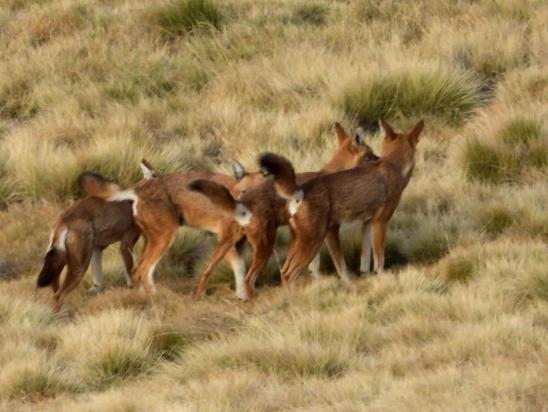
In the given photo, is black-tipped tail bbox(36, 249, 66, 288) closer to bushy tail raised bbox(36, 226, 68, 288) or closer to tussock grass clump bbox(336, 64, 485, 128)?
bushy tail raised bbox(36, 226, 68, 288)

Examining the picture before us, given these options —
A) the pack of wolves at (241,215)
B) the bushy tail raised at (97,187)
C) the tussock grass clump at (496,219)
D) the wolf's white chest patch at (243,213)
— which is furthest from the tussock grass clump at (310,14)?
the wolf's white chest patch at (243,213)

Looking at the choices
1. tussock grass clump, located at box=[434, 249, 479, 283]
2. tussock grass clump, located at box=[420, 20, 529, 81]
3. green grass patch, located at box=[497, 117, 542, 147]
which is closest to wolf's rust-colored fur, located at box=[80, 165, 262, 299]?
tussock grass clump, located at box=[434, 249, 479, 283]

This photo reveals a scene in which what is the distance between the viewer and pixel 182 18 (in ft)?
65.1

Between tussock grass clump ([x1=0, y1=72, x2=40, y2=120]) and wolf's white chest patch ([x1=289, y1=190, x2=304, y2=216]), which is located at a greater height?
wolf's white chest patch ([x1=289, y1=190, x2=304, y2=216])

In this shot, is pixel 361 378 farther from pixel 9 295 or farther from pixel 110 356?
pixel 9 295

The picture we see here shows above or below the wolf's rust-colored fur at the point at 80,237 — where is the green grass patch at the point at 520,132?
below

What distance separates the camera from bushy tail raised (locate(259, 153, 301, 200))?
35.7ft

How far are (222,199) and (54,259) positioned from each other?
1696 mm

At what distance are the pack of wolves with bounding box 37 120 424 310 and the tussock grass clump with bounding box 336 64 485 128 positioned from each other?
3836mm

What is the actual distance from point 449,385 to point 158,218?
4489mm

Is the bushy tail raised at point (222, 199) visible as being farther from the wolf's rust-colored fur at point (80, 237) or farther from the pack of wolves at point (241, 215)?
the wolf's rust-colored fur at point (80, 237)

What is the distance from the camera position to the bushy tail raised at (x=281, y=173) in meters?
10.9

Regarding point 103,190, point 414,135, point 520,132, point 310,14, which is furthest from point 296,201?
point 310,14

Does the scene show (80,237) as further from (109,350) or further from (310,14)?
(310,14)
